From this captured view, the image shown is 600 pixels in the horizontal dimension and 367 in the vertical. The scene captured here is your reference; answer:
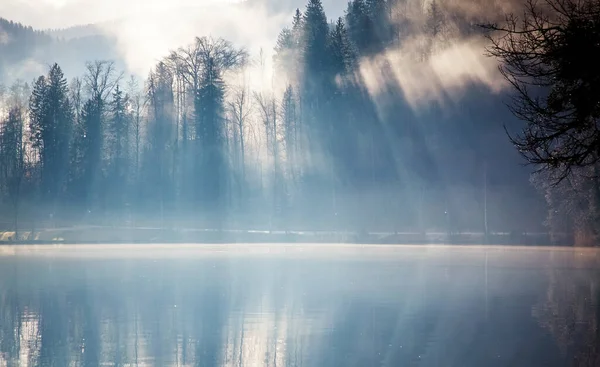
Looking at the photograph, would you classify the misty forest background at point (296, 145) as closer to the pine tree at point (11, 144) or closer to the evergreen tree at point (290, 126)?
the evergreen tree at point (290, 126)

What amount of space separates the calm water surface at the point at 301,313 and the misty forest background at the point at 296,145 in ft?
101

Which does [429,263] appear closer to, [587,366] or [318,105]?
[587,366]

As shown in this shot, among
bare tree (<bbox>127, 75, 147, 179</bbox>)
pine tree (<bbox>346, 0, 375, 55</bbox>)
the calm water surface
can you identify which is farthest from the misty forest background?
the calm water surface

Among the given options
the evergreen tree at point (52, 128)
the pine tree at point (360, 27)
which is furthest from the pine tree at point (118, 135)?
the pine tree at point (360, 27)

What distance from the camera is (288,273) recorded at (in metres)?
35.1

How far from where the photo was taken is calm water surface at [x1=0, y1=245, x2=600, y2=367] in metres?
16.6

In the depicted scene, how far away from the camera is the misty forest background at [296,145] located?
71.1m

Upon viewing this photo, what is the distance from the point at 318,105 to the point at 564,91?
67.0 metres

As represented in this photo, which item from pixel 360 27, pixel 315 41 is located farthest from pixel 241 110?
pixel 360 27

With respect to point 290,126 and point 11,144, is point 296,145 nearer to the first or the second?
point 290,126

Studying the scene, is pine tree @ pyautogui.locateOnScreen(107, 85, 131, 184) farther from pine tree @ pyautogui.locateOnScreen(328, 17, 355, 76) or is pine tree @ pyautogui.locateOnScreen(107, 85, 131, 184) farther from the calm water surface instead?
the calm water surface

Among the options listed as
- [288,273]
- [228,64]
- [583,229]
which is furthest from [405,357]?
[228,64]

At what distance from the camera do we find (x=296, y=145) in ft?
274

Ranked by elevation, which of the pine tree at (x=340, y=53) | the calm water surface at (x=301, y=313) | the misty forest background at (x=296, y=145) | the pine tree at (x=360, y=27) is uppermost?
the pine tree at (x=360, y=27)
